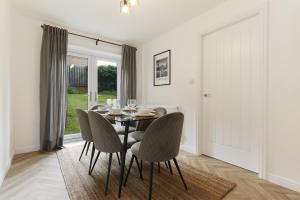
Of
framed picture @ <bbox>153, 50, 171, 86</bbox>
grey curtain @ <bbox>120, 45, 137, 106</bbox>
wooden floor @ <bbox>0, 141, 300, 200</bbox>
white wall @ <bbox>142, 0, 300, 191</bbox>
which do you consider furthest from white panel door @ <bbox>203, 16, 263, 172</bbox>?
grey curtain @ <bbox>120, 45, 137, 106</bbox>

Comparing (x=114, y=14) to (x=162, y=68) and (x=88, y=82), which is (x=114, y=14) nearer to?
(x=162, y=68)

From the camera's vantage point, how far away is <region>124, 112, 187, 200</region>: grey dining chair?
1.51 metres

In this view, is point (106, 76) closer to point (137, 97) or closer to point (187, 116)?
point (137, 97)

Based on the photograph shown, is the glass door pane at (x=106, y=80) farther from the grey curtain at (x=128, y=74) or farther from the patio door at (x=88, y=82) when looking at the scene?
the grey curtain at (x=128, y=74)

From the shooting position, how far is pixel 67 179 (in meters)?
1.95

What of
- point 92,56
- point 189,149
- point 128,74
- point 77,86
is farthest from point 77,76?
point 189,149

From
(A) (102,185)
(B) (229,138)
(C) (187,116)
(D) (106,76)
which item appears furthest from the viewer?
(D) (106,76)

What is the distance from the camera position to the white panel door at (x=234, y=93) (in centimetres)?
216

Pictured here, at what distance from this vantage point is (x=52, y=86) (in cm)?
299

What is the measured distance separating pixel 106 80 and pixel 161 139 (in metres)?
A: 2.97

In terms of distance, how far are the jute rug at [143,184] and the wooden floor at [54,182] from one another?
4.0 inches

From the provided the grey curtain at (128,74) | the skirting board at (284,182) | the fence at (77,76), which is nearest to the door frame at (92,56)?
the fence at (77,76)

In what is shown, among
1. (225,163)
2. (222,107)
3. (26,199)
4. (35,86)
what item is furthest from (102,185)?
(35,86)

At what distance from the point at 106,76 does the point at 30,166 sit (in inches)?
95.4
